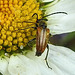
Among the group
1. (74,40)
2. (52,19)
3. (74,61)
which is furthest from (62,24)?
(74,40)

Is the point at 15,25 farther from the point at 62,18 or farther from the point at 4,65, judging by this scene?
the point at 62,18

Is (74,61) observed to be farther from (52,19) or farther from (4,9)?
(4,9)

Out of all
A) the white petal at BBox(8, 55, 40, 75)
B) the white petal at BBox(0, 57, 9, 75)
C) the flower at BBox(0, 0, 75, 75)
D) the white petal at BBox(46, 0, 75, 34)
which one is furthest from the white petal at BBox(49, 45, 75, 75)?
the white petal at BBox(0, 57, 9, 75)

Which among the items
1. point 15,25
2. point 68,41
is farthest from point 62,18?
point 68,41

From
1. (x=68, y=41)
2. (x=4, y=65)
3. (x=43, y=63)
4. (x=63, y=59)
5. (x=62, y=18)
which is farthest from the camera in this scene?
(x=68, y=41)

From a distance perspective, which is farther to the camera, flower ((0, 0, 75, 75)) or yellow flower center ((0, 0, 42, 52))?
yellow flower center ((0, 0, 42, 52))

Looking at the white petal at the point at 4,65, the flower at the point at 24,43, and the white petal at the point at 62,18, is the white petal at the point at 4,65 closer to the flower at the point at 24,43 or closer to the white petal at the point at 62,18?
the flower at the point at 24,43

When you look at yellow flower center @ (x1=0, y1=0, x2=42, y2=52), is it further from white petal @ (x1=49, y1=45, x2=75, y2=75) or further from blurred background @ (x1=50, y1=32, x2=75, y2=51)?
blurred background @ (x1=50, y1=32, x2=75, y2=51)
